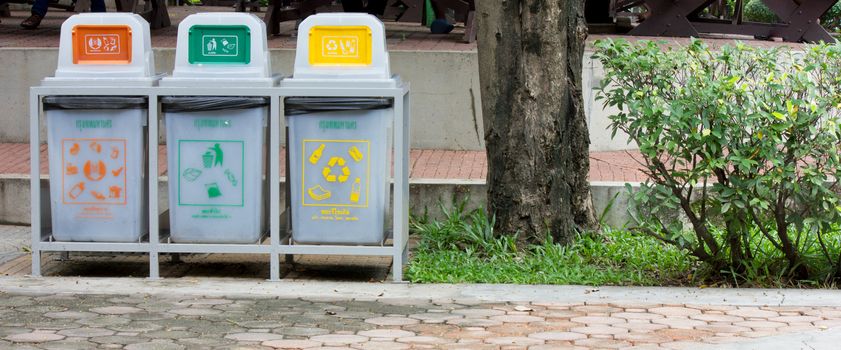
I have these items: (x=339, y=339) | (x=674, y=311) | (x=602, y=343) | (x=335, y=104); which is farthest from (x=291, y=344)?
(x=674, y=311)

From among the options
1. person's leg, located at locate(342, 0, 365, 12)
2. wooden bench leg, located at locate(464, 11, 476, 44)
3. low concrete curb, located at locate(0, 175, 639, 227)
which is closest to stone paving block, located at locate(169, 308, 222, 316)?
low concrete curb, located at locate(0, 175, 639, 227)

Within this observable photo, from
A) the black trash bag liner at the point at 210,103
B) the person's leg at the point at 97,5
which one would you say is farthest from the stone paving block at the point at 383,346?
the person's leg at the point at 97,5

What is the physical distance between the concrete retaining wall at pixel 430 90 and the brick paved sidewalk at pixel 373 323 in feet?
12.6

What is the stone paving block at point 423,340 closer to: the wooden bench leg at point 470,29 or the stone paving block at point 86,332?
the stone paving block at point 86,332

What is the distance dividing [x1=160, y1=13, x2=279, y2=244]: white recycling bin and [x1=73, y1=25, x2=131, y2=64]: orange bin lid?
0.93ft

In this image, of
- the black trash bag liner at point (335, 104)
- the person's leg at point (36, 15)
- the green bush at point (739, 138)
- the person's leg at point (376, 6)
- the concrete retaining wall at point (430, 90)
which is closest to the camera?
the green bush at point (739, 138)

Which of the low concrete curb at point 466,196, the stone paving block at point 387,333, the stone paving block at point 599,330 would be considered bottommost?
the stone paving block at point 387,333

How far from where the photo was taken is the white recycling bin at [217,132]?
6.39m

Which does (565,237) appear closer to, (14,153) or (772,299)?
(772,299)

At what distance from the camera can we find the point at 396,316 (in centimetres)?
576

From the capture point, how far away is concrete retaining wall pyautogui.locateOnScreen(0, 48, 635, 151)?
964 centimetres

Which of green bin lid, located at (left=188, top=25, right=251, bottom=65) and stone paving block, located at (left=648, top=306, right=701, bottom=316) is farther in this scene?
green bin lid, located at (left=188, top=25, right=251, bottom=65)

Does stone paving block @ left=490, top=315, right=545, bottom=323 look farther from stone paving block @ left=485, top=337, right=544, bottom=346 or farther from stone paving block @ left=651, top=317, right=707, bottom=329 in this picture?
stone paving block @ left=651, top=317, right=707, bottom=329

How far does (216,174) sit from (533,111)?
6.36 ft
